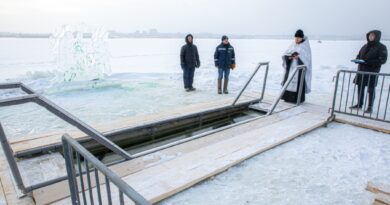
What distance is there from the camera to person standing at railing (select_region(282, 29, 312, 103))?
17.3ft

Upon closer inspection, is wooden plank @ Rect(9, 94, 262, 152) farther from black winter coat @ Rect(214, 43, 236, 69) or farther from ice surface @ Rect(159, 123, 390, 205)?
Result: ice surface @ Rect(159, 123, 390, 205)

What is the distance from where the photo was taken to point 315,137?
3902 millimetres

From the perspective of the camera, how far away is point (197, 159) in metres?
3.01

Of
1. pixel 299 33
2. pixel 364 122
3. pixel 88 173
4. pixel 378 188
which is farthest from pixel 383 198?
pixel 299 33

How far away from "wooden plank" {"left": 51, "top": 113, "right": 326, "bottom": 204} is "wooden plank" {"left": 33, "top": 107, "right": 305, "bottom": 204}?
9 cm

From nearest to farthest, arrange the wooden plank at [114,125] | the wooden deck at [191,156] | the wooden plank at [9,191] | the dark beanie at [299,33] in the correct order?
the wooden plank at [9,191]
the wooden deck at [191,156]
the wooden plank at [114,125]
the dark beanie at [299,33]

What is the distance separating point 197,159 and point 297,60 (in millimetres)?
3450

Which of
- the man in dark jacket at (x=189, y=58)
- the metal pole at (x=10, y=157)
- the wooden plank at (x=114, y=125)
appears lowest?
the wooden plank at (x=114, y=125)

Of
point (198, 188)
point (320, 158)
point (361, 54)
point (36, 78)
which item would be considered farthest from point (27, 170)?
point (36, 78)

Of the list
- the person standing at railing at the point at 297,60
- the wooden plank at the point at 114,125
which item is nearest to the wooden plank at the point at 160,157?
the wooden plank at the point at 114,125

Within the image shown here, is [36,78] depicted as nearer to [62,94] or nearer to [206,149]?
[62,94]

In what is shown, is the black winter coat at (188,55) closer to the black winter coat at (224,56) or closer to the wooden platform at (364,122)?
the black winter coat at (224,56)

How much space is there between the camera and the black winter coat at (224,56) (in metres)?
6.77

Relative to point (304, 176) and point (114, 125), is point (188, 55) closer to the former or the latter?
point (114, 125)
